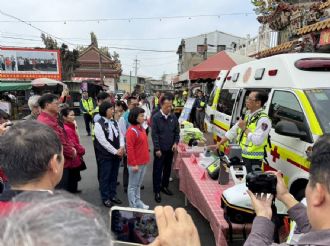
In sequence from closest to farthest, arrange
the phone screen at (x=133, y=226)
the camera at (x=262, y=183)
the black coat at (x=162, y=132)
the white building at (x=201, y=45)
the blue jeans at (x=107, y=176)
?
1. the phone screen at (x=133, y=226)
2. the camera at (x=262, y=183)
3. the blue jeans at (x=107, y=176)
4. the black coat at (x=162, y=132)
5. the white building at (x=201, y=45)

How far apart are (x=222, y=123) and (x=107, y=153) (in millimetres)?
2742

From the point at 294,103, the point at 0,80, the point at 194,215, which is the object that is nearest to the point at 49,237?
the point at 294,103

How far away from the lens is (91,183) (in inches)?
235

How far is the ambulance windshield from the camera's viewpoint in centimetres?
330

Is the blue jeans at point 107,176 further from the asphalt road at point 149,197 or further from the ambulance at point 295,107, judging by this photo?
the ambulance at point 295,107

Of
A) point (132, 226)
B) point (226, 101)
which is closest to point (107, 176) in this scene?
point (226, 101)

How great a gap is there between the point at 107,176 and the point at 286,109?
2.81 meters

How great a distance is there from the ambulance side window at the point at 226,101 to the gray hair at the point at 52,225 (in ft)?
17.5

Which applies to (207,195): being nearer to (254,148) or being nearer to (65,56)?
(254,148)

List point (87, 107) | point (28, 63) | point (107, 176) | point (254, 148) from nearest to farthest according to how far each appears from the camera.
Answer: point (254, 148)
point (107, 176)
point (87, 107)
point (28, 63)

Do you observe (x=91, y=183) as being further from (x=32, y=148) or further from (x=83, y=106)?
(x=83, y=106)

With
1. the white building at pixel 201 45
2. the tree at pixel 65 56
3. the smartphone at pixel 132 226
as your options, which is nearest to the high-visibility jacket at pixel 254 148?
the smartphone at pixel 132 226

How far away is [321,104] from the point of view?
350 centimetres

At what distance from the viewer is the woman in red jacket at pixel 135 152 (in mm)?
4230
